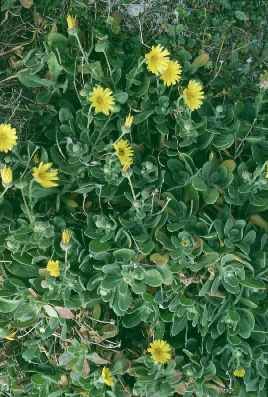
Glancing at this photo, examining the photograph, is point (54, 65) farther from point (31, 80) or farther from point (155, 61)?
point (155, 61)

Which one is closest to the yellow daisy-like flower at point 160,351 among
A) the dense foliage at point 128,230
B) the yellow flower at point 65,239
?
the dense foliage at point 128,230

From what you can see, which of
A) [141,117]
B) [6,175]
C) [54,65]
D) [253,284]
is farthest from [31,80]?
[253,284]

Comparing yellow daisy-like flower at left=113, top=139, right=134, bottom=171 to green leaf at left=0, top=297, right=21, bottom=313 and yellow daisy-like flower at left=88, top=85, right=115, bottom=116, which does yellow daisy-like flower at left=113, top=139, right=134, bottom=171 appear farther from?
green leaf at left=0, top=297, right=21, bottom=313

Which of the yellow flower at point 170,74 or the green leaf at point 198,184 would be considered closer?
the green leaf at point 198,184

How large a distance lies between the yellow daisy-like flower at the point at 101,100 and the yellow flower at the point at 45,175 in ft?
1.29

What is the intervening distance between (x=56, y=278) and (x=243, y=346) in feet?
3.44

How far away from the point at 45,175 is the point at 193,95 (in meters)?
0.91

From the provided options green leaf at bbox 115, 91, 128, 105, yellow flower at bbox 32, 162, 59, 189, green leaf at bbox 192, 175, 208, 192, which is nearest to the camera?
yellow flower at bbox 32, 162, 59, 189

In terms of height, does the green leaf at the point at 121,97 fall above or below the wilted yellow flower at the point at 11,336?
above

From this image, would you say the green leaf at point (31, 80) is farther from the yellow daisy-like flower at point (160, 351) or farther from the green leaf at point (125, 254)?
the yellow daisy-like flower at point (160, 351)

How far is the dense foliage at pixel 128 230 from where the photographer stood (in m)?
3.21

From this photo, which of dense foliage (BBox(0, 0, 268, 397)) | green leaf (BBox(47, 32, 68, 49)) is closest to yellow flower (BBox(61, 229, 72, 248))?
dense foliage (BBox(0, 0, 268, 397))

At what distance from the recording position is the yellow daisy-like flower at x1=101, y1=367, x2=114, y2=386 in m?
3.26

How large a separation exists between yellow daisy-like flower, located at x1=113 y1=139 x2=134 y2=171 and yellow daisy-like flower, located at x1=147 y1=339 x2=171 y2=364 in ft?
3.16
